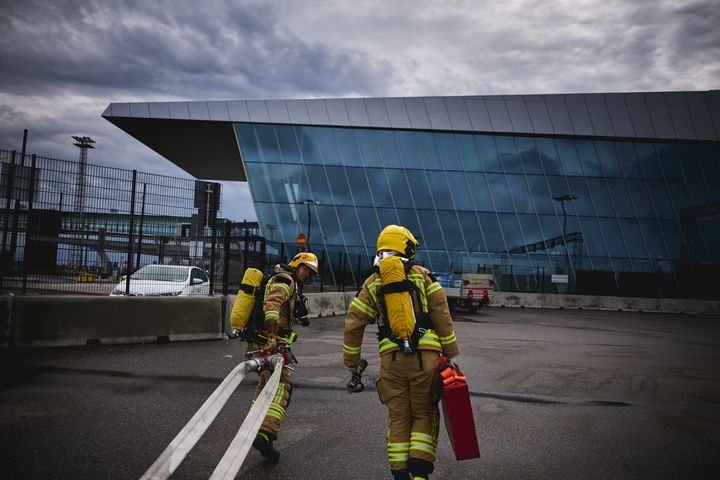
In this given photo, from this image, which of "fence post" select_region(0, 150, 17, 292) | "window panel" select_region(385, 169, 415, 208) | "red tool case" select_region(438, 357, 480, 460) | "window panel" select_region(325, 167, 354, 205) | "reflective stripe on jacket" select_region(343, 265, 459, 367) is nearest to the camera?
"red tool case" select_region(438, 357, 480, 460)

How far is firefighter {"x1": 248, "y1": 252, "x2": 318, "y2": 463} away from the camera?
407cm

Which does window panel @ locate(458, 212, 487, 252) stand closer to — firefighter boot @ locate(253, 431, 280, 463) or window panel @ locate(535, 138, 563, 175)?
window panel @ locate(535, 138, 563, 175)

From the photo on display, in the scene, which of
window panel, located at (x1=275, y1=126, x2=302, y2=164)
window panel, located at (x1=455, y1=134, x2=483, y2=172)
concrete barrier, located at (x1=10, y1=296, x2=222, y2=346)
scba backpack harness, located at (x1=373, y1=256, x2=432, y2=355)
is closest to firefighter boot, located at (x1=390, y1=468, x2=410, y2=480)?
scba backpack harness, located at (x1=373, y1=256, x2=432, y2=355)

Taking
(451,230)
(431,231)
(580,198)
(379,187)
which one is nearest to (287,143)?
(379,187)

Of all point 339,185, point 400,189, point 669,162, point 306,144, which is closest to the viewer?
point 306,144

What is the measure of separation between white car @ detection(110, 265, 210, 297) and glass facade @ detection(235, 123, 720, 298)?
18431 millimetres

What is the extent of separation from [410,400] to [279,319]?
4.67ft

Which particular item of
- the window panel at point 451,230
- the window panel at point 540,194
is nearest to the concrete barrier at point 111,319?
the window panel at point 451,230

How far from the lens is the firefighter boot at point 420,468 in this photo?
3.27m

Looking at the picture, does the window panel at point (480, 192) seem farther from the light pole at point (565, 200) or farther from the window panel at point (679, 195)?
the window panel at point (679, 195)

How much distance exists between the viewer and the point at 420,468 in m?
3.27

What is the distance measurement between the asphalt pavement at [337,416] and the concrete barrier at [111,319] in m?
0.38

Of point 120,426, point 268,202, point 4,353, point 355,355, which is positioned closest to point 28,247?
point 4,353

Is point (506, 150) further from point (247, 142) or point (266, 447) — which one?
point (266, 447)
